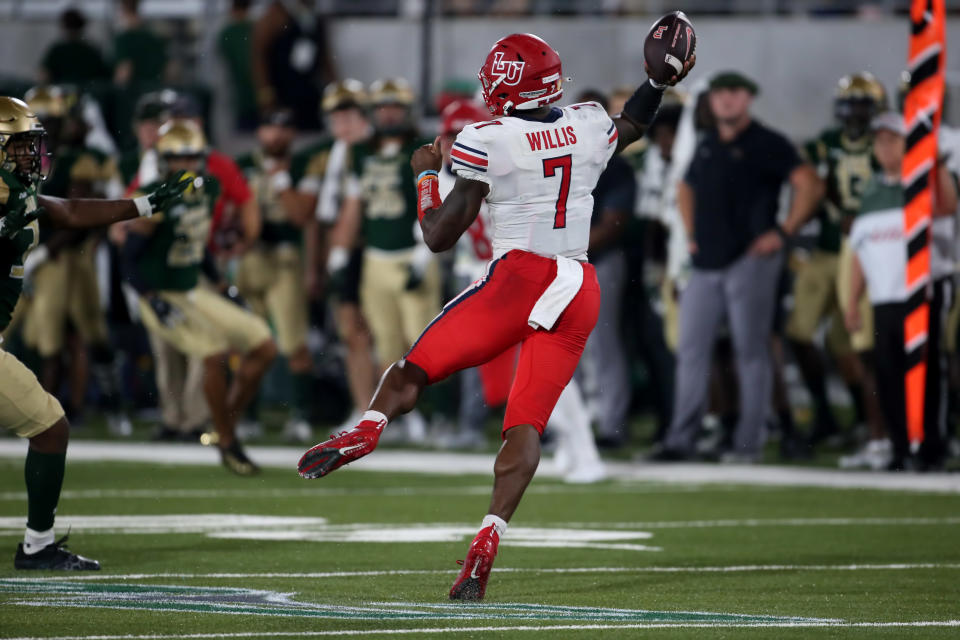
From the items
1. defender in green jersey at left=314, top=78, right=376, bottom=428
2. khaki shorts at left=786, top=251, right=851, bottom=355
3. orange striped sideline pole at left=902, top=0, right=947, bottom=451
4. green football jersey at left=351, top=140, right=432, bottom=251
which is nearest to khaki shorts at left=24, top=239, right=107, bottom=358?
defender in green jersey at left=314, top=78, right=376, bottom=428

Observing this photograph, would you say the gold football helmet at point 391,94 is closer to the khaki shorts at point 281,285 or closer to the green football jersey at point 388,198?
the green football jersey at point 388,198

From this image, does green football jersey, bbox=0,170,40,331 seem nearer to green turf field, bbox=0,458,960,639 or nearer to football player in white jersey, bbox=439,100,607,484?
green turf field, bbox=0,458,960,639

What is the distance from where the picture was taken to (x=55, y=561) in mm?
6824

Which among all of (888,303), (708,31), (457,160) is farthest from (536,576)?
(708,31)

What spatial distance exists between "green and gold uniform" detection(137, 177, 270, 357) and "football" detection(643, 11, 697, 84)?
15.7 ft

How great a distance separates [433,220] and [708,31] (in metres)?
10.1

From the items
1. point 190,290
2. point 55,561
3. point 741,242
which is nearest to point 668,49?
point 55,561

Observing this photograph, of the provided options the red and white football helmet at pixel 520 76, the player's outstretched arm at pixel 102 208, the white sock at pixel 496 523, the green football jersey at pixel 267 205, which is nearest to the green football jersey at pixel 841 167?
the green football jersey at pixel 267 205

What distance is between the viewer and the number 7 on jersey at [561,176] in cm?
650

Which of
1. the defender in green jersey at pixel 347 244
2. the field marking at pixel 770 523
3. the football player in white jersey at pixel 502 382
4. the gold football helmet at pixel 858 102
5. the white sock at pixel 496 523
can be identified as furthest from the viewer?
the defender in green jersey at pixel 347 244

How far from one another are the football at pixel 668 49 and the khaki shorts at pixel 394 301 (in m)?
6.39

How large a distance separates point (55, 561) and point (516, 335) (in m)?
1.87

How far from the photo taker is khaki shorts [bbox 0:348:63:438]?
6.73m

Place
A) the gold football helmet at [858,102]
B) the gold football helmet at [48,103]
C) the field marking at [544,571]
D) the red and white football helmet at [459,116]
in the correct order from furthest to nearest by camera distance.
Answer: the gold football helmet at [48,103] → the gold football helmet at [858,102] → the red and white football helmet at [459,116] → the field marking at [544,571]
